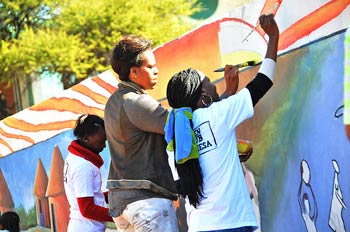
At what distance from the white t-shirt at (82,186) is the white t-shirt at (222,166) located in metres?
1.63

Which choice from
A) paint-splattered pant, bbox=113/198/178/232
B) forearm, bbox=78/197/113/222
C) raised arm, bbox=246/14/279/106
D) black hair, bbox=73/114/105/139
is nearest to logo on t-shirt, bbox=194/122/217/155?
raised arm, bbox=246/14/279/106

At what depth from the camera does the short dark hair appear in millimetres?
4418

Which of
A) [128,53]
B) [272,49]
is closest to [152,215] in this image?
[128,53]

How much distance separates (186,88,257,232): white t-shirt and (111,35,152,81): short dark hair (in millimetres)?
734

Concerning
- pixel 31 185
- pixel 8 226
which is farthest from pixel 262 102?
pixel 31 185

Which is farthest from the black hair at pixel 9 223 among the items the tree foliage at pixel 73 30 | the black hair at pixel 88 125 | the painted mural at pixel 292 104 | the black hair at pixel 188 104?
the tree foliage at pixel 73 30

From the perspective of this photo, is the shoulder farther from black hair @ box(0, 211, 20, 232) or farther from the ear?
black hair @ box(0, 211, 20, 232)

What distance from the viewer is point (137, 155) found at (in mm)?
4426

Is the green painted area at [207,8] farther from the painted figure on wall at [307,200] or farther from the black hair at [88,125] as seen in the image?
the painted figure on wall at [307,200]

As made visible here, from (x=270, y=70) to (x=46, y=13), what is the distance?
17717 mm

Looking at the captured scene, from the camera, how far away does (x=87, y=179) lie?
5.32 m

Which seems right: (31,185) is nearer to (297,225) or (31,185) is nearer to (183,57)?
(183,57)

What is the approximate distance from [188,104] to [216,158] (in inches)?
12.7

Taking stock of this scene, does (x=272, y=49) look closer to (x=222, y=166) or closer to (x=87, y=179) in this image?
(x=222, y=166)
